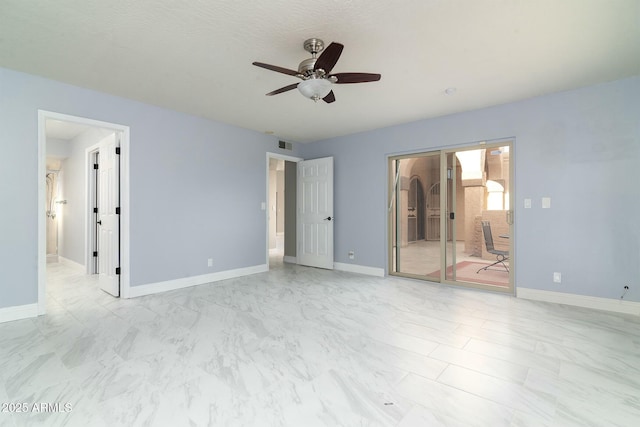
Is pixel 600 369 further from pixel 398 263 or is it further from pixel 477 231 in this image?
pixel 477 231

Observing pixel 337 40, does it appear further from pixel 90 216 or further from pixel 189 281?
pixel 90 216

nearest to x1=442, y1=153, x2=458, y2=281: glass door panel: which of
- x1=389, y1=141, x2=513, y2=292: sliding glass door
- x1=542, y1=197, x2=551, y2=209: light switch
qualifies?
x1=389, y1=141, x2=513, y2=292: sliding glass door

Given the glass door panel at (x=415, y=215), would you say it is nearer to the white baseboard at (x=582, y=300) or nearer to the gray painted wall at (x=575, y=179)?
the gray painted wall at (x=575, y=179)

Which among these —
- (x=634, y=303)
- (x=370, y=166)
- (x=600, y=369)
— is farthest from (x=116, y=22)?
(x=634, y=303)

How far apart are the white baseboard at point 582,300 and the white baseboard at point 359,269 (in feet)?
6.63

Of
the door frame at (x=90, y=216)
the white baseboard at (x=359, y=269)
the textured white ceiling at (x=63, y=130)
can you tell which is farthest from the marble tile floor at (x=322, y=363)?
the textured white ceiling at (x=63, y=130)

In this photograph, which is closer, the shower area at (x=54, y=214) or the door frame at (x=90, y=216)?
the door frame at (x=90, y=216)

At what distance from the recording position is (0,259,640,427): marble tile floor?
5.38ft

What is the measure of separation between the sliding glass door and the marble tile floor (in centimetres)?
117

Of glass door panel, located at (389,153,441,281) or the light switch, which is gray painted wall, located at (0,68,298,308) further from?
the light switch

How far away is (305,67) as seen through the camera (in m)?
2.49

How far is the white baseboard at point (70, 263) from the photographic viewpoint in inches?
220

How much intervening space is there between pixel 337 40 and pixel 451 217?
316cm

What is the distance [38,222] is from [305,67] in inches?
128
